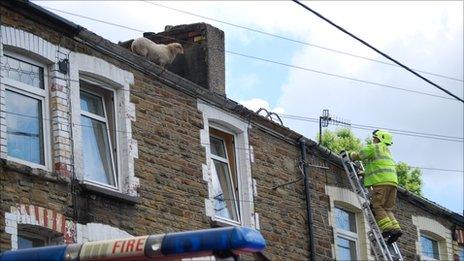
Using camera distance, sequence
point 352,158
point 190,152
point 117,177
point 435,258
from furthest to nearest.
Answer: point 435,258
point 352,158
point 190,152
point 117,177

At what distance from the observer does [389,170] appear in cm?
2314

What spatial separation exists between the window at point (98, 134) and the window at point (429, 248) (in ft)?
30.6

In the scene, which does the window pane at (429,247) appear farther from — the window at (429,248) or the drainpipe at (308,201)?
the drainpipe at (308,201)

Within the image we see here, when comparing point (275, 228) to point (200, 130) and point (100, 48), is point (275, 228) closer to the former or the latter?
point (200, 130)

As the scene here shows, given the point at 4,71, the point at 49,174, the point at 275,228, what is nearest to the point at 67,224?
the point at 49,174

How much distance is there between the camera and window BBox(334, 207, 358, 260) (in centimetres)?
2400

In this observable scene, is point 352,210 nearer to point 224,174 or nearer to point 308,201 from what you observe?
point 308,201

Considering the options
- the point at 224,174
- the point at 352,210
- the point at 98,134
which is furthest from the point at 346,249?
the point at 98,134

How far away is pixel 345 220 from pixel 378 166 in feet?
5.93

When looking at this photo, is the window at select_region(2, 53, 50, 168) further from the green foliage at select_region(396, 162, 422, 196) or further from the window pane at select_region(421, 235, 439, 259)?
the green foliage at select_region(396, 162, 422, 196)

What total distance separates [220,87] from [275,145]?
56.6 inches

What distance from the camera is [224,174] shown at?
21.9 m

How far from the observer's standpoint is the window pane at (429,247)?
26.9m

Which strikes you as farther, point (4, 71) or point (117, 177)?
point (117, 177)
